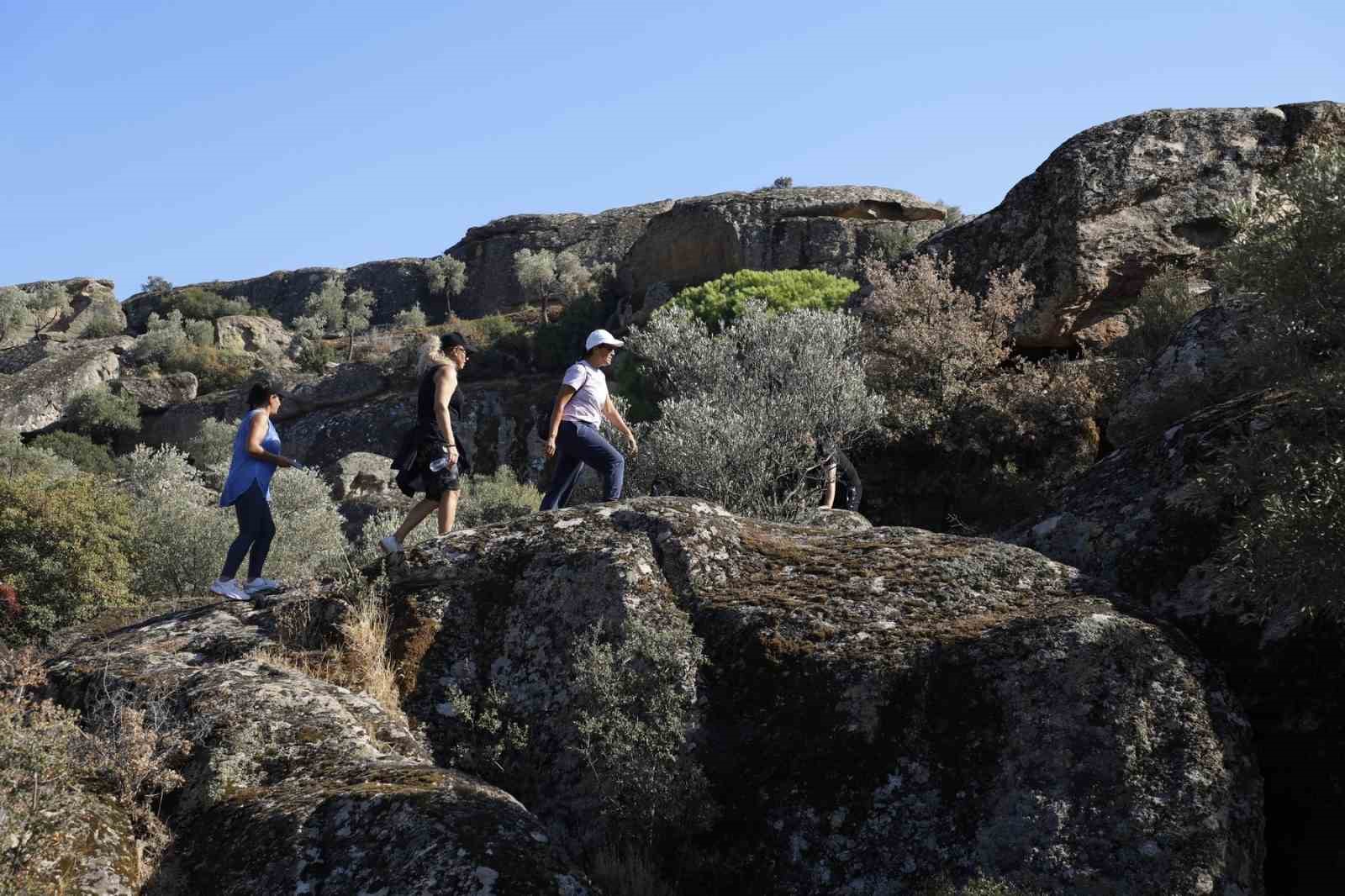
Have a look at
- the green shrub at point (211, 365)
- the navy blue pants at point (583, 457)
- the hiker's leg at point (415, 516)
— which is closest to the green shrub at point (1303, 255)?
the navy blue pants at point (583, 457)

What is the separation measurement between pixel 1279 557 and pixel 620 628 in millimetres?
3358

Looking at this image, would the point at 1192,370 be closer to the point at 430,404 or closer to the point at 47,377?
the point at 430,404

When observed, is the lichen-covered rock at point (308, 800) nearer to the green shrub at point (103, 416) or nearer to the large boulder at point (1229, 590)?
the large boulder at point (1229, 590)

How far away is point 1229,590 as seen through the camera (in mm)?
6934

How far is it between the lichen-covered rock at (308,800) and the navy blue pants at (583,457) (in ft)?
11.1

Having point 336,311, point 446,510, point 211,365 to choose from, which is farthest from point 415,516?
point 336,311

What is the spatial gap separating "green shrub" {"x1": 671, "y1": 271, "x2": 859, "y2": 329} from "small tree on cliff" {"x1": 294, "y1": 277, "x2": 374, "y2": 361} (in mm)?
30114

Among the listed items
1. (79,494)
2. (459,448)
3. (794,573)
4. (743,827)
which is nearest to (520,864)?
(743,827)

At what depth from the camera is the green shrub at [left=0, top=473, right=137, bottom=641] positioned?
17.1 meters

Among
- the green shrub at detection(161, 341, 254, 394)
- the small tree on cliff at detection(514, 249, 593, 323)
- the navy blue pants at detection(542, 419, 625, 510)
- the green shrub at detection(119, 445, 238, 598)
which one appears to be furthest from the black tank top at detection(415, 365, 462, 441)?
the small tree on cliff at detection(514, 249, 593, 323)

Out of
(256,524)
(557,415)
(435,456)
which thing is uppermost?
(557,415)

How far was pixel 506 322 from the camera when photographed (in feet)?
147

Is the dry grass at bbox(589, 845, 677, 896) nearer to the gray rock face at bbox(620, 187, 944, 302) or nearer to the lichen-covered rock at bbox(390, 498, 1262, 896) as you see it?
the lichen-covered rock at bbox(390, 498, 1262, 896)

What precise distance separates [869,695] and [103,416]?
42487mm
